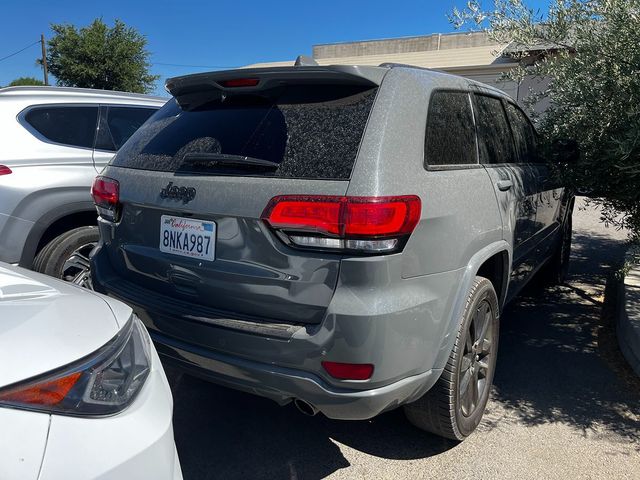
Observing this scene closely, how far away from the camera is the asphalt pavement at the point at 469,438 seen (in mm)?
2643

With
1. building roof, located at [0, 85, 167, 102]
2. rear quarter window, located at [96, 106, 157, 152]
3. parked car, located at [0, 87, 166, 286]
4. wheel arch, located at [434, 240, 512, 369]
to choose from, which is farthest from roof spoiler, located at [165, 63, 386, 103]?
building roof, located at [0, 85, 167, 102]

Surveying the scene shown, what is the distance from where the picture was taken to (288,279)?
2143mm

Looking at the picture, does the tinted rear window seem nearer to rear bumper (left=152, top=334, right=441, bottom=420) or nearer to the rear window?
the rear window

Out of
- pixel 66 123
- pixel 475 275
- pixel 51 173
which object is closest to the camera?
pixel 475 275

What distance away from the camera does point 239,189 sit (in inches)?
88.8

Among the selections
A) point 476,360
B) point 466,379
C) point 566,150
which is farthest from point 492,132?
point 466,379

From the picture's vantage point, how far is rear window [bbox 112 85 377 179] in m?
2.21

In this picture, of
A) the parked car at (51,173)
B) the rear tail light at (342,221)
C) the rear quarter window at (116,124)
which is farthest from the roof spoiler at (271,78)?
the rear quarter window at (116,124)

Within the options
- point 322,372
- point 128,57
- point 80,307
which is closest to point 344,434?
point 322,372

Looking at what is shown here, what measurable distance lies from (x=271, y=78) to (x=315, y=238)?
0.84 meters

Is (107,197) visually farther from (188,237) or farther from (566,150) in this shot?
(566,150)

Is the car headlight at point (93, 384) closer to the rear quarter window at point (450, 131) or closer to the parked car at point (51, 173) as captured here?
the rear quarter window at point (450, 131)

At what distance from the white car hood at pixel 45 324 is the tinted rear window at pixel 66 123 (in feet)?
8.49

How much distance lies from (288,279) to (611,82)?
264 centimetres
